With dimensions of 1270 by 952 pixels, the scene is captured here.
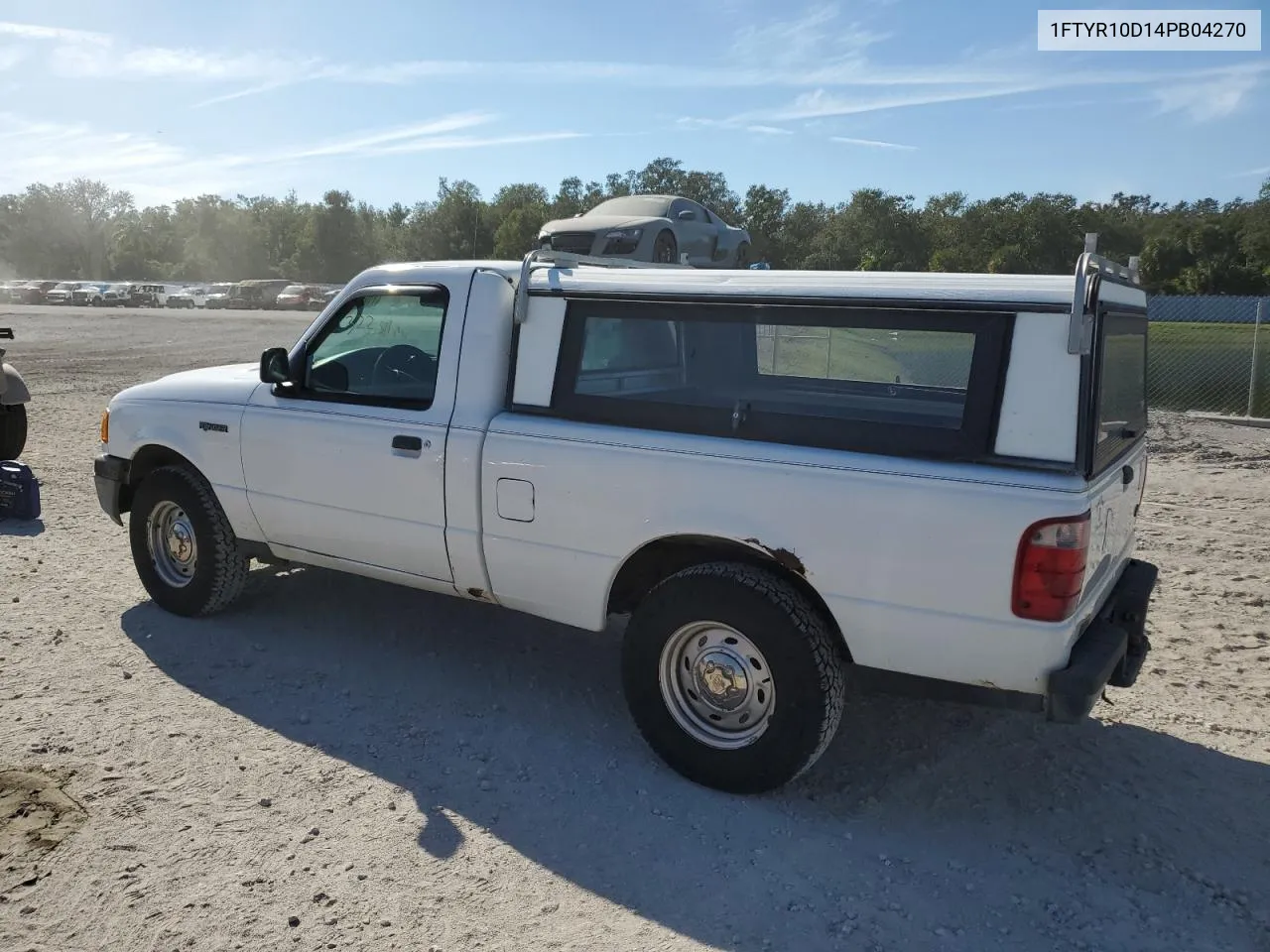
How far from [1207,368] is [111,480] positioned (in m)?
19.8

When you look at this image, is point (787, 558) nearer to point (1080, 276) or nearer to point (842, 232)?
point (1080, 276)

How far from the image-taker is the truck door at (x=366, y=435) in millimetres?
4414

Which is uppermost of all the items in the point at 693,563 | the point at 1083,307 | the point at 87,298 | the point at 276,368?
the point at 87,298

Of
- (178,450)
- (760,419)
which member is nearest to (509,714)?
(760,419)

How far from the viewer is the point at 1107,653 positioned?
3.40 meters

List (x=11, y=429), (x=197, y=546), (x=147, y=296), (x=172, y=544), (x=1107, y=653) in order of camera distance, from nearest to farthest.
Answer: (x=1107, y=653) < (x=197, y=546) < (x=172, y=544) < (x=11, y=429) < (x=147, y=296)

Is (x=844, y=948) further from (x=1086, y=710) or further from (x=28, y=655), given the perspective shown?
(x=28, y=655)

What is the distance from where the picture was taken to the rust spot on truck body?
138 inches

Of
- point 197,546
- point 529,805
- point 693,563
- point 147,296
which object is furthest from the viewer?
point 147,296

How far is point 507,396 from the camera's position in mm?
4277

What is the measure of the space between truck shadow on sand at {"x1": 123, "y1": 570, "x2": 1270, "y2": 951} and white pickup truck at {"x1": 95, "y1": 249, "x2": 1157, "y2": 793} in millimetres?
371

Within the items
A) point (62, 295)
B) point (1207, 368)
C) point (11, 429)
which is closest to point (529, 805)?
point (11, 429)

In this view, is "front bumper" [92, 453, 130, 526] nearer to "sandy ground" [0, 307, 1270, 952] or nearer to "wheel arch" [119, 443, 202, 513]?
"wheel arch" [119, 443, 202, 513]

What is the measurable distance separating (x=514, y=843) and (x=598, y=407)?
1.67 m
